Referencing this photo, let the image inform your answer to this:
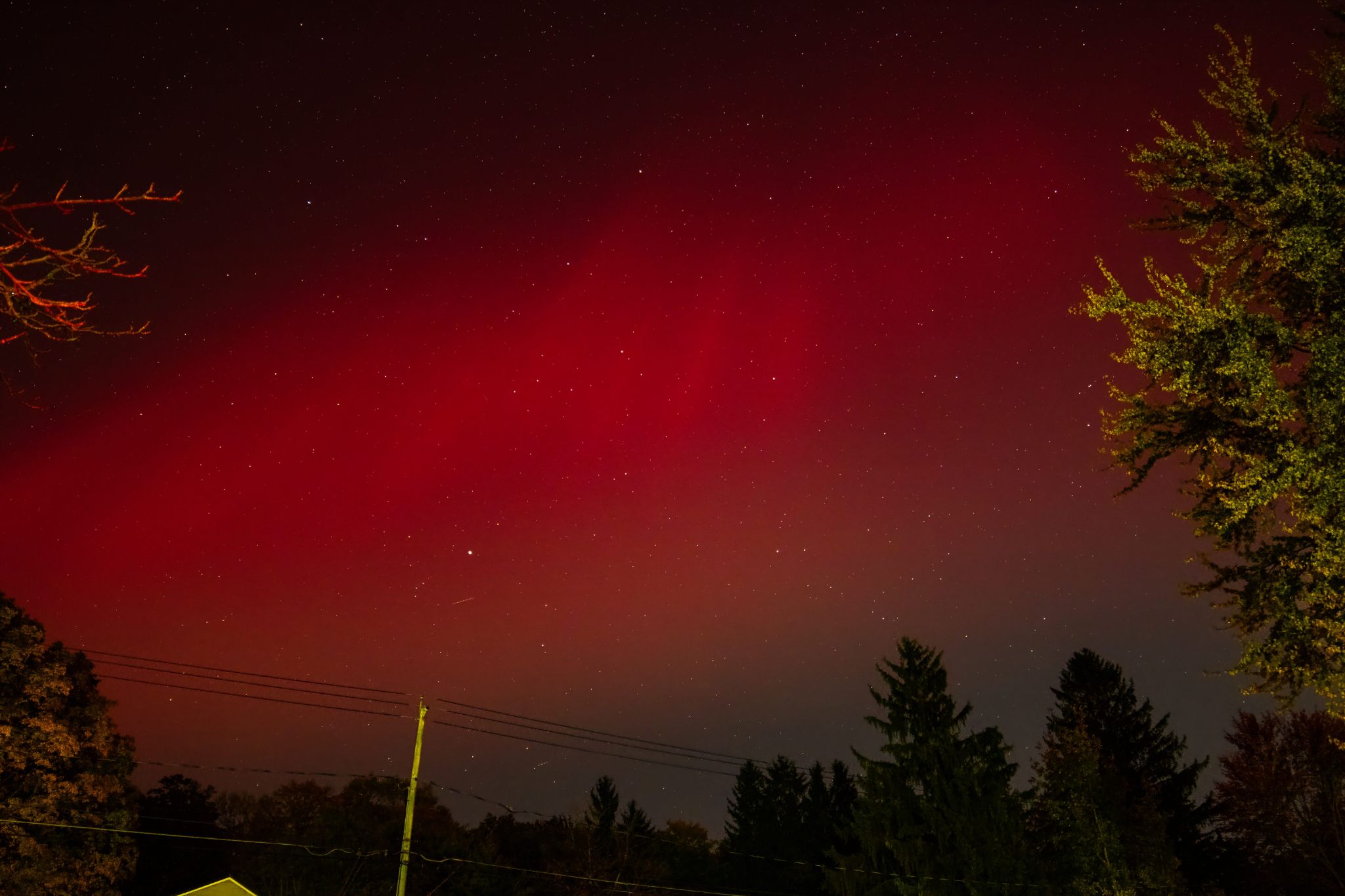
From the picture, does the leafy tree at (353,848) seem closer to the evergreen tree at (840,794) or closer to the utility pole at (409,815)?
the utility pole at (409,815)

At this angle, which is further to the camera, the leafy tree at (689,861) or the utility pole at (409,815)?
the leafy tree at (689,861)

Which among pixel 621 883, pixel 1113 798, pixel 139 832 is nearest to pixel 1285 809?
pixel 1113 798

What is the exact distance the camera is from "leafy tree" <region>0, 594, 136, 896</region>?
2216 centimetres

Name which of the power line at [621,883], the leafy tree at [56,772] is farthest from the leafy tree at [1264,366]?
the leafy tree at [56,772]

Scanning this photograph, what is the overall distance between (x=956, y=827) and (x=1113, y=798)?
7.10 m

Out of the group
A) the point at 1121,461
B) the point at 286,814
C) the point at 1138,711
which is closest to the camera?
the point at 1121,461

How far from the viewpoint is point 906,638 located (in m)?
29.7

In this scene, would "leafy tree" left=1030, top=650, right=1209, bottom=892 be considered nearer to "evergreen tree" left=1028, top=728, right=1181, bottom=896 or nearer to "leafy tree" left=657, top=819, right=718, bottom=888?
"evergreen tree" left=1028, top=728, right=1181, bottom=896

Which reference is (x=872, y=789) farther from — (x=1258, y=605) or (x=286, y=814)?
(x=286, y=814)

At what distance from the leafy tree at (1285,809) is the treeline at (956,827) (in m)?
0.07

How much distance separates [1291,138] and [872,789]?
22.8m

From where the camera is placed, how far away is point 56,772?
23406mm

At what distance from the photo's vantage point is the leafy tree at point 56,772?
22.2 metres

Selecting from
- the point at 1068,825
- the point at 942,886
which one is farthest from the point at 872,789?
the point at 1068,825
